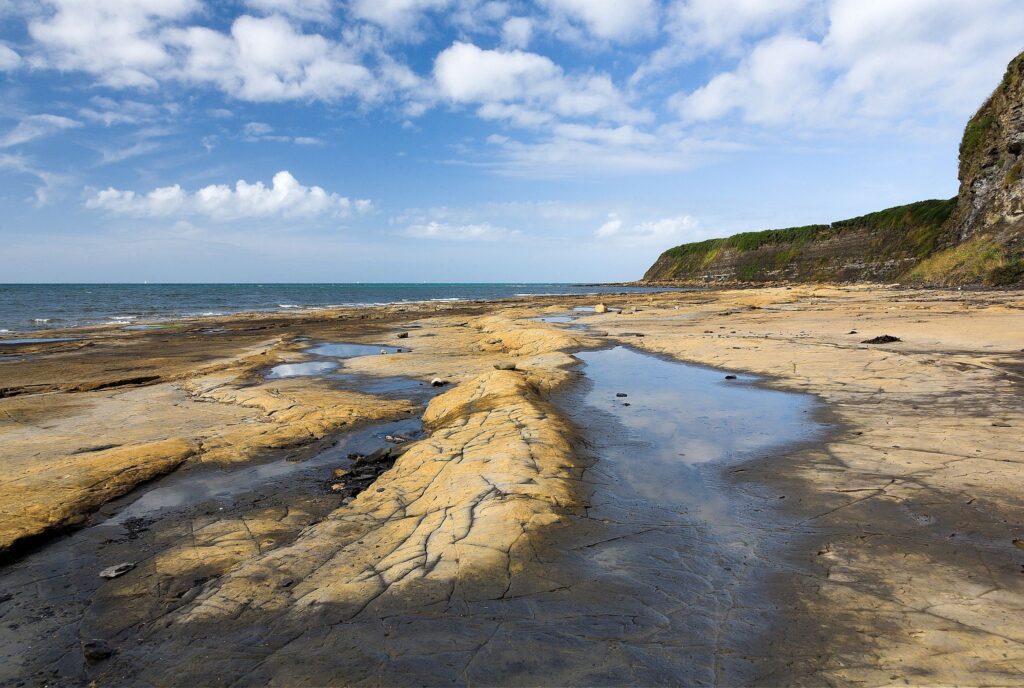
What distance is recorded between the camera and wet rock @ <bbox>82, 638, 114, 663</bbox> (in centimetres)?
339

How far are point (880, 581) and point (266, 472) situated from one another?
6.73 meters

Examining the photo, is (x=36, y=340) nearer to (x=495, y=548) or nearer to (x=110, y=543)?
(x=110, y=543)

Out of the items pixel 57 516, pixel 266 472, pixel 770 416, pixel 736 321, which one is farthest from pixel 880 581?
pixel 736 321

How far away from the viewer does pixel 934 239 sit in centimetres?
5025

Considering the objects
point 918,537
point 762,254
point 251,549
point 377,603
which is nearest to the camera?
point 377,603

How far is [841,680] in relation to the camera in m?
2.77

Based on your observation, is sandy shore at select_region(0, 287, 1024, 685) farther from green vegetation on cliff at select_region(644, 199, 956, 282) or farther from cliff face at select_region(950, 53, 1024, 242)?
green vegetation on cliff at select_region(644, 199, 956, 282)

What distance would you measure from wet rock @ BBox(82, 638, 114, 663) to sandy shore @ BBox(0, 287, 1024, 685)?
31mm

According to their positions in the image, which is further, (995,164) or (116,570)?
(995,164)

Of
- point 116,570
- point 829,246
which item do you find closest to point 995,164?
point 829,246

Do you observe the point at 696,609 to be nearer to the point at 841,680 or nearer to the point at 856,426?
the point at 841,680

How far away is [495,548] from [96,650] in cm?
276

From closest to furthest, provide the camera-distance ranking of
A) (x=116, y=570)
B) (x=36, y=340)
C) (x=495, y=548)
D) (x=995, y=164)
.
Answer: (x=495, y=548), (x=116, y=570), (x=36, y=340), (x=995, y=164)

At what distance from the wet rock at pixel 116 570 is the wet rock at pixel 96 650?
3.60 ft
